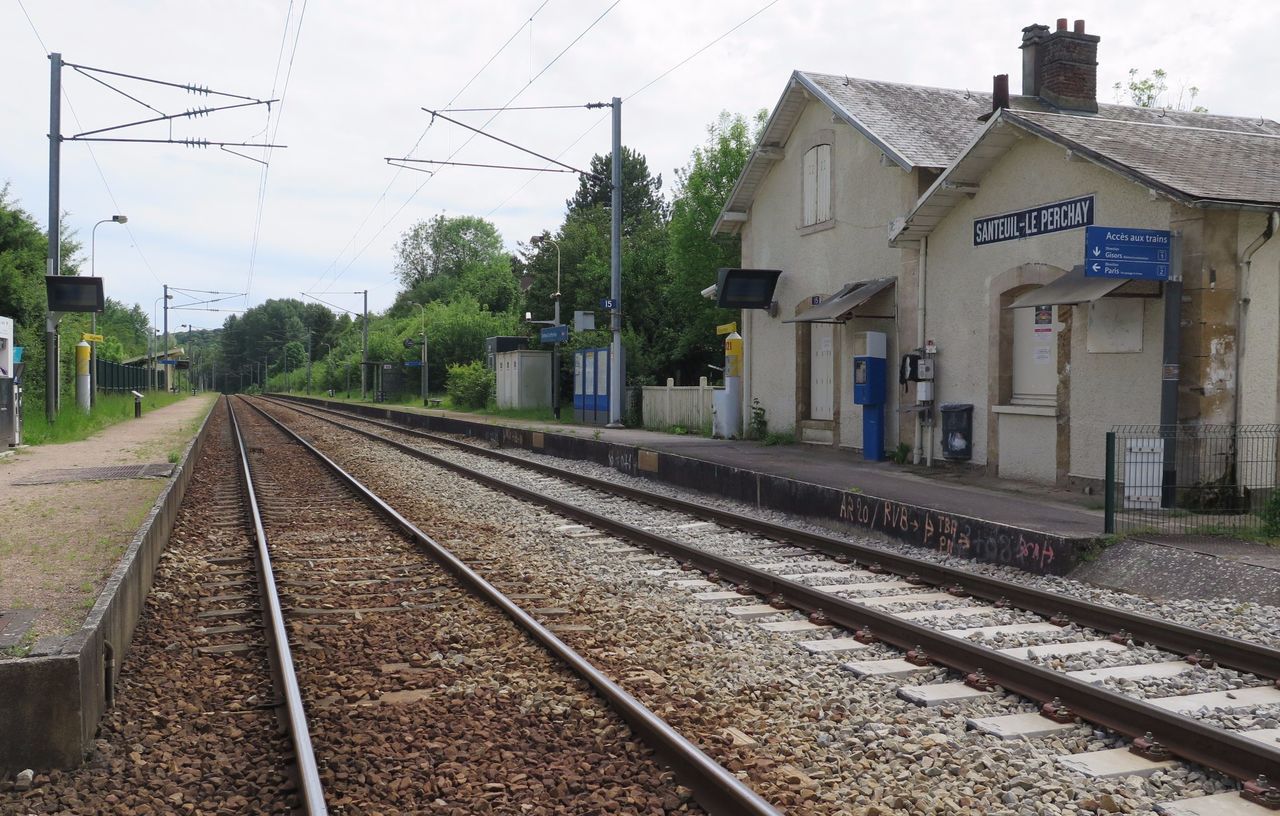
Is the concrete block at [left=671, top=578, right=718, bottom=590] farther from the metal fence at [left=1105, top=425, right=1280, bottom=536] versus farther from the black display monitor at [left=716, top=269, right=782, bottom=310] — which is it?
the black display monitor at [left=716, top=269, right=782, bottom=310]

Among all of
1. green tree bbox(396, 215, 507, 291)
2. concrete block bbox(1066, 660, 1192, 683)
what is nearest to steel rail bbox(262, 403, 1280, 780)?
concrete block bbox(1066, 660, 1192, 683)

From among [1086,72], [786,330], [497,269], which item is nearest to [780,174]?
[786,330]

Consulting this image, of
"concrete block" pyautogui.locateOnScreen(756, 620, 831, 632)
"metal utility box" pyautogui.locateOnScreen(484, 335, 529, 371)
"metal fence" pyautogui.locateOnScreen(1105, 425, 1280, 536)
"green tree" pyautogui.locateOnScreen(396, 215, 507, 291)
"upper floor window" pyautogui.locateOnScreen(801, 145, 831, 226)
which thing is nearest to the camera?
"concrete block" pyautogui.locateOnScreen(756, 620, 831, 632)

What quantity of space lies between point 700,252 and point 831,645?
163 ft

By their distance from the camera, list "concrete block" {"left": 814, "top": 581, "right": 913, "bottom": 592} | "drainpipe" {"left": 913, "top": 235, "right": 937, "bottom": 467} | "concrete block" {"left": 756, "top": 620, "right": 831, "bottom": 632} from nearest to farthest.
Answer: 1. "concrete block" {"left": 756, "top": 620, "right": 831, "bottom": 632}
2. "concrete block" {"left": 814, "top": 581, "right": 913, "bottom": 592}
3. "drainpipe" {"left": 913, "top": 235, "right": 937, "bottom": 467}

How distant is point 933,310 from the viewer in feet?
56.7

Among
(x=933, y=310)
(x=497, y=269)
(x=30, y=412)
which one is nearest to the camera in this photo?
(x=933, y=310)

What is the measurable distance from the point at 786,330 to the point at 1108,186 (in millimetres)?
9786

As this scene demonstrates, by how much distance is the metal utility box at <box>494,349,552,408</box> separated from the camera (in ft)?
139

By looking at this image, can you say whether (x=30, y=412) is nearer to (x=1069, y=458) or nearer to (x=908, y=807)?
(x=1069, y=458)

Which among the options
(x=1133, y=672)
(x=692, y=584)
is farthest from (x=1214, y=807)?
(x=692, y=584)

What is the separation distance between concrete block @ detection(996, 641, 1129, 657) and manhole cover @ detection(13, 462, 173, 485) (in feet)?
42.2

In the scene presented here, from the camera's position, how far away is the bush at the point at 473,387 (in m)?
49.1

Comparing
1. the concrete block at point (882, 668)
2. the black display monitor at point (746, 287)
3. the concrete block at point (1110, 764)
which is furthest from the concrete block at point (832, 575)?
the black display monitor at point (746, 287)
